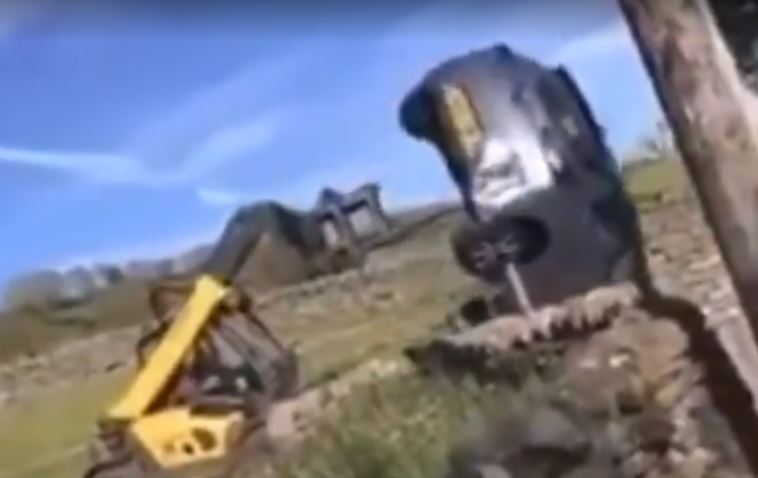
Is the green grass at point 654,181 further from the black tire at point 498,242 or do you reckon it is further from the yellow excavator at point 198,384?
the yellow excavator at point 198,384

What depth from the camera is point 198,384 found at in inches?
56.8

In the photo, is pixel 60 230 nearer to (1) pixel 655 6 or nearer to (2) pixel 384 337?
(2) pixel 384 337

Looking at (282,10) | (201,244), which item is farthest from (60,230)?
(282,10)

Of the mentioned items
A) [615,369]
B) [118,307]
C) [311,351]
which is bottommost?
[615,369]

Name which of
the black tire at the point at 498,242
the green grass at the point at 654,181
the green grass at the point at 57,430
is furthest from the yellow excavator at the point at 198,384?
the green grass at the point at 654,181

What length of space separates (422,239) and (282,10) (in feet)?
0.86

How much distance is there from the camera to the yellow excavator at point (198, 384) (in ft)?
4.73

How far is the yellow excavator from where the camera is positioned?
4.73 ft

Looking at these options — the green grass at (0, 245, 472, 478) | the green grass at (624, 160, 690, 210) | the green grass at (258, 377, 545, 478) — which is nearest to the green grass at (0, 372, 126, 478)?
the green grass at (0, 245, 472, 478)

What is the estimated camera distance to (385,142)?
4.91 feet

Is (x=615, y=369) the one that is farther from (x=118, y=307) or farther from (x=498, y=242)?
(x=118, y=307)

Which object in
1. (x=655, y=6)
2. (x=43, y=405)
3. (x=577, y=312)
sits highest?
(x=655, y=6)

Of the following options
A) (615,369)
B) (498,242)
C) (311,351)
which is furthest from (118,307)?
(615,369)

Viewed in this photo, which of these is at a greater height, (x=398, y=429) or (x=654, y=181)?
(x=654, y=181)
